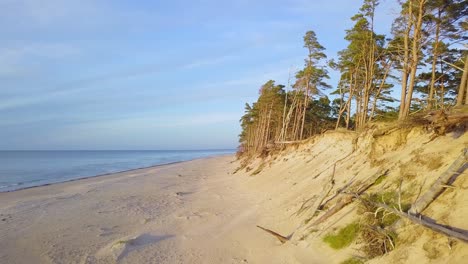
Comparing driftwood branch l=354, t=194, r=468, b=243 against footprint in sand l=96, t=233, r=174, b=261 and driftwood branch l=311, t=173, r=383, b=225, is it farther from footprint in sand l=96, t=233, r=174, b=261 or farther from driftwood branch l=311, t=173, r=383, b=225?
footprint in sand l=96, t=233, r=174, b=261

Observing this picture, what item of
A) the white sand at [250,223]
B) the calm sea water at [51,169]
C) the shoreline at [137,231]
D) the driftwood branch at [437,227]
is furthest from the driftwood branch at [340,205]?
the calm sea water at [51,169]

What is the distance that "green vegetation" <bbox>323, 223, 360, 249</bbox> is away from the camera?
6.55m

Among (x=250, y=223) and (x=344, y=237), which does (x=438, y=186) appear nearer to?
(x=344, y=237)

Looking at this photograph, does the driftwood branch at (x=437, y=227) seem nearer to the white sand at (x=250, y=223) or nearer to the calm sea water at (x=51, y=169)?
the white sand at (x=250, y=223)

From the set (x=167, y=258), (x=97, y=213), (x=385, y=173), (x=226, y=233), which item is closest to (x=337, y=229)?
(x=385, y=173)

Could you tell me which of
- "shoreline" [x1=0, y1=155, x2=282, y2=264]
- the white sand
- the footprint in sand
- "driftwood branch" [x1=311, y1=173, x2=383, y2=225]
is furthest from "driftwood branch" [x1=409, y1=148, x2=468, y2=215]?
the footprint in sand

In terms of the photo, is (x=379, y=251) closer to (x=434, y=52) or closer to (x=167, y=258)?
(x=167, y=258)

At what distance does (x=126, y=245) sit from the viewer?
8406 mm

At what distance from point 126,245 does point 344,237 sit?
557cm

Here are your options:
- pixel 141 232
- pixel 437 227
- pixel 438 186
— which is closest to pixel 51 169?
pixel 141 232

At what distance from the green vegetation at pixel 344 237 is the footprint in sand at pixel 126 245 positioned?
15.4 ft

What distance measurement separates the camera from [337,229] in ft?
23.2

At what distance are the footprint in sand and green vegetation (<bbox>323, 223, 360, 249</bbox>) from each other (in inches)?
185

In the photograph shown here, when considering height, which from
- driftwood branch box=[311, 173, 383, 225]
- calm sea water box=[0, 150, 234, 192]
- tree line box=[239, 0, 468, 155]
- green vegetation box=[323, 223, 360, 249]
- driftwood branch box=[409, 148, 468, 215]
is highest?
tree line box=[239, 0, 468, 155]
